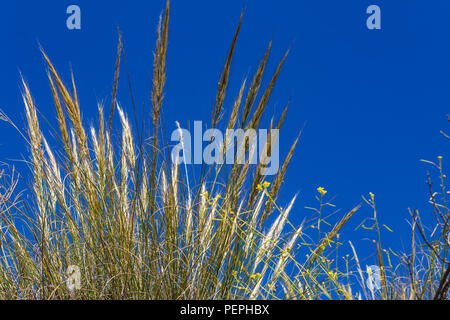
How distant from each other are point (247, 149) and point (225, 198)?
0.19 meters

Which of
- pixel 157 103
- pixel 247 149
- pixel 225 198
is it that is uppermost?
pixel 157 103

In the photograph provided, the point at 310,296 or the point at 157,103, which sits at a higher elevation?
the point at 157,103

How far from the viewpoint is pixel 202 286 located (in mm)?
1640

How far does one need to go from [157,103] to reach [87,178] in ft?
1.21

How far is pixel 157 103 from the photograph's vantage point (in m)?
1.65

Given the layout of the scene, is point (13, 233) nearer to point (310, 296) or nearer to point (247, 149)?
point (247, 149)
